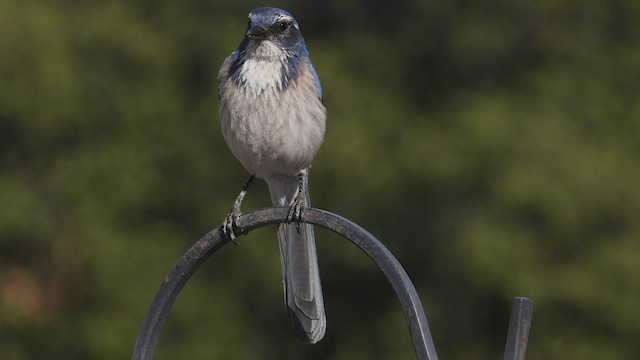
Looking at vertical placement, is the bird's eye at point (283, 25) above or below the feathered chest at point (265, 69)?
above

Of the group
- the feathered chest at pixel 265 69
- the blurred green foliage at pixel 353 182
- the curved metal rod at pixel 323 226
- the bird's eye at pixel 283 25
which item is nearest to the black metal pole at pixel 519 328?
the curved metal rod at pixel 323 226

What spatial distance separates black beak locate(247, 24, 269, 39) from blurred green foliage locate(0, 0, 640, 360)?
25.4ft

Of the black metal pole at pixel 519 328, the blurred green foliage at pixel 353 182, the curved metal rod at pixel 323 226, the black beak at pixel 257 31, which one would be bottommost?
the black metal pole at pixel 519 328

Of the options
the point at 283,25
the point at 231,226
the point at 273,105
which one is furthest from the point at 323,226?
the point at 283,25

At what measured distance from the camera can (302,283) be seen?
15.4 feet

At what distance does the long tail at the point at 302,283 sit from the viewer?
4.45 meters

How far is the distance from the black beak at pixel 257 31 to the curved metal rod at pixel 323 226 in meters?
1.33

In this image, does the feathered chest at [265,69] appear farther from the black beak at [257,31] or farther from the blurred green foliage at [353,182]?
the blurred green foliage at [353,182]

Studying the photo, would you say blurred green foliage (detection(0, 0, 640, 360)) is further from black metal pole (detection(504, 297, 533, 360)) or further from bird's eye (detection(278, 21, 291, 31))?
black metal pole (detection(504, 297, 533, 360))

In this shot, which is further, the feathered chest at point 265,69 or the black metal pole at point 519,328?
the feathered chest at point 265,69

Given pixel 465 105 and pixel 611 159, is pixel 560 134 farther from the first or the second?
pixel 465 105

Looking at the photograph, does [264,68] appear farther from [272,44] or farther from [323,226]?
[323,226]

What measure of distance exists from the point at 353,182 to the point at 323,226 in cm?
995

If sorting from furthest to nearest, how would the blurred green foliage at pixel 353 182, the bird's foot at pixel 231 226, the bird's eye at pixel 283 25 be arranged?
1. the blurred green foliage at pixel 353 182
2. the bird's eye at pixel 283 25
3. the bird's foot at pixel 231 226
